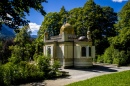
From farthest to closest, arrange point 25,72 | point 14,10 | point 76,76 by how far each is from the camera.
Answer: point 76,76, point 25,72, point 14,10

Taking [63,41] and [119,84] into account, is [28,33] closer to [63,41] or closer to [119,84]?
[63,41]

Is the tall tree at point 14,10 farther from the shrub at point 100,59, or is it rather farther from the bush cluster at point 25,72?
the shrub at point 100,59

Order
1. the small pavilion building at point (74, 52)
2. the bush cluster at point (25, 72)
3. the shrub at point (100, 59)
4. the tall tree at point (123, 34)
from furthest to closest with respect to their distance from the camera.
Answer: the shrub at point (100, 59) < the tall tree at point (123, 34) < the small pavilion building at point (74, 52) < the bush cluster at point (25, 72)

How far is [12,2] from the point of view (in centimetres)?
620

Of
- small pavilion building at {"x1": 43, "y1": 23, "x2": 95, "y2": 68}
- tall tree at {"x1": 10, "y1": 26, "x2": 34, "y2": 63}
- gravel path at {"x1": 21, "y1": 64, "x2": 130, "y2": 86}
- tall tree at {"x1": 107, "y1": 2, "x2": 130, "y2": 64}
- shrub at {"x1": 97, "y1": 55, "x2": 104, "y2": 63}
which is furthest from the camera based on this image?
shrub at {"x1": 97, "y1": 55, "x2": 104, "y2": 63}

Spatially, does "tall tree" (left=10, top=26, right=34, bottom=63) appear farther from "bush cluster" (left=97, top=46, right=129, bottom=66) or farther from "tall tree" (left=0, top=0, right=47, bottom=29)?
"bush cluster" (left=97, top=46, right=129, bottom=66)

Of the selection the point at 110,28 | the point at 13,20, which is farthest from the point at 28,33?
the point at 13,20

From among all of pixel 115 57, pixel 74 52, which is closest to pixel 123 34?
pixel 115 57

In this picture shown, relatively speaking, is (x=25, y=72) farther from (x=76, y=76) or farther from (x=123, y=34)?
(x=123, y=34)

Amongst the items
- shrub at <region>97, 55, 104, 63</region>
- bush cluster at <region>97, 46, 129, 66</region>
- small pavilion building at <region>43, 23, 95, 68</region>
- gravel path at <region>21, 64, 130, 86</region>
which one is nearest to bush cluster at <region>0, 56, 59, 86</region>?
gravel path at <region>21, 64, 130, 86</region>

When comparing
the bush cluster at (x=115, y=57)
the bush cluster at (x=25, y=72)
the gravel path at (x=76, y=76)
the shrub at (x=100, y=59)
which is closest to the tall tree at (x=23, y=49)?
the bush cluster at (x=25, y=72)

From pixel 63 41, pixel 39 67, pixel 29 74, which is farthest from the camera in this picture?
pixel 63 41

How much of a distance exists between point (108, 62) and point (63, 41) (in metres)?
10.4

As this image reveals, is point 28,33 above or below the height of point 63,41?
above
